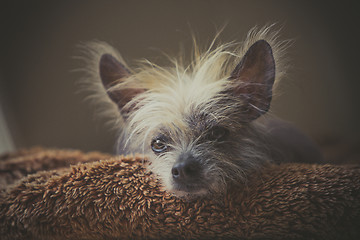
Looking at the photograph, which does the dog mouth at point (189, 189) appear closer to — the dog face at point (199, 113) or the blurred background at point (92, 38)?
the dog face at point (199, 113)

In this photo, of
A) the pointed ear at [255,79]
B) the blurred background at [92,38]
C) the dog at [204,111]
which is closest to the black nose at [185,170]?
the dog at [204,111]

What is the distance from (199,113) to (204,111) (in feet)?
0.07

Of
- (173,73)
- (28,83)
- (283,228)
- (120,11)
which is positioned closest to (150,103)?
(173,73)

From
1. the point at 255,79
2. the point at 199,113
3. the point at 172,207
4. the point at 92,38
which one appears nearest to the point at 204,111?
the point at 199,113

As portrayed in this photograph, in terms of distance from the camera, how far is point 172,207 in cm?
93

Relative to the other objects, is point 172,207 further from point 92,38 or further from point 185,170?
point 92,38

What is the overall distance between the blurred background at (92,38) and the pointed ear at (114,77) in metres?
0.43

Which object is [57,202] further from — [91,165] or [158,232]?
[158,232]

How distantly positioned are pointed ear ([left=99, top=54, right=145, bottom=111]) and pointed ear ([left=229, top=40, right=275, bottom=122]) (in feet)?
1.39

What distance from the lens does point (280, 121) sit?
152cm

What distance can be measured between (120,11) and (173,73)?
33.2 inches

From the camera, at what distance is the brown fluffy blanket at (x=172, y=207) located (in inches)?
33.3

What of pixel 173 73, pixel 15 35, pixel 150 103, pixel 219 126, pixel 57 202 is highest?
pixel 15 35

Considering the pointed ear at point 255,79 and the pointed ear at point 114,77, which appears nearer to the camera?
the pointed ear at point 255,79
